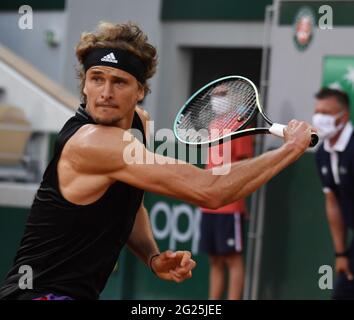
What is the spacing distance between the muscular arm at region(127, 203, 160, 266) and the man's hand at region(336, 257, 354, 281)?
2.52m

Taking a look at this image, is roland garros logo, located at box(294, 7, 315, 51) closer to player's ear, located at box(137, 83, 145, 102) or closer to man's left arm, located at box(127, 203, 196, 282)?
man's left arm, located at box(127, 203, 196, 282)

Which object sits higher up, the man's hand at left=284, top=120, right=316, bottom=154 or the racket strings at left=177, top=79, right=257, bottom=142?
the racket strings at left=177, top=79, right=257, bottom=142

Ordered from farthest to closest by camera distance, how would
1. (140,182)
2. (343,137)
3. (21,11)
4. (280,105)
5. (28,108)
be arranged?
(21,11) → (28,108) → (280,105) → (343,137) → (140,182)

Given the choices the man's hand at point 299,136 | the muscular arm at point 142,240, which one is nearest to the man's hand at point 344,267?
the muscular arm at point 142,240

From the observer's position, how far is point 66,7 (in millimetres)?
8648

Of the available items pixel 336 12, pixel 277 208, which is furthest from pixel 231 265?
pixel 336 12

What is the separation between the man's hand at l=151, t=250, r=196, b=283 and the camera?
3.93 metres

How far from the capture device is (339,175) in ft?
21.6

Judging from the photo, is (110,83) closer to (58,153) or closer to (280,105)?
(58,153)

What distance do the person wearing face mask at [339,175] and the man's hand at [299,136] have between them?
289cm

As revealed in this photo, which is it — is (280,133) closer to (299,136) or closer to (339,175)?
(299,136)

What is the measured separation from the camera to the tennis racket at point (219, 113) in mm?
4047

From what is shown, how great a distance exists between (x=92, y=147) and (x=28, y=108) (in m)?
4.18

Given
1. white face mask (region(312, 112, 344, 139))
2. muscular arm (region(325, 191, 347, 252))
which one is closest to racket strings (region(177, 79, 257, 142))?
white face mask (region(312, 112, 344, 139))
